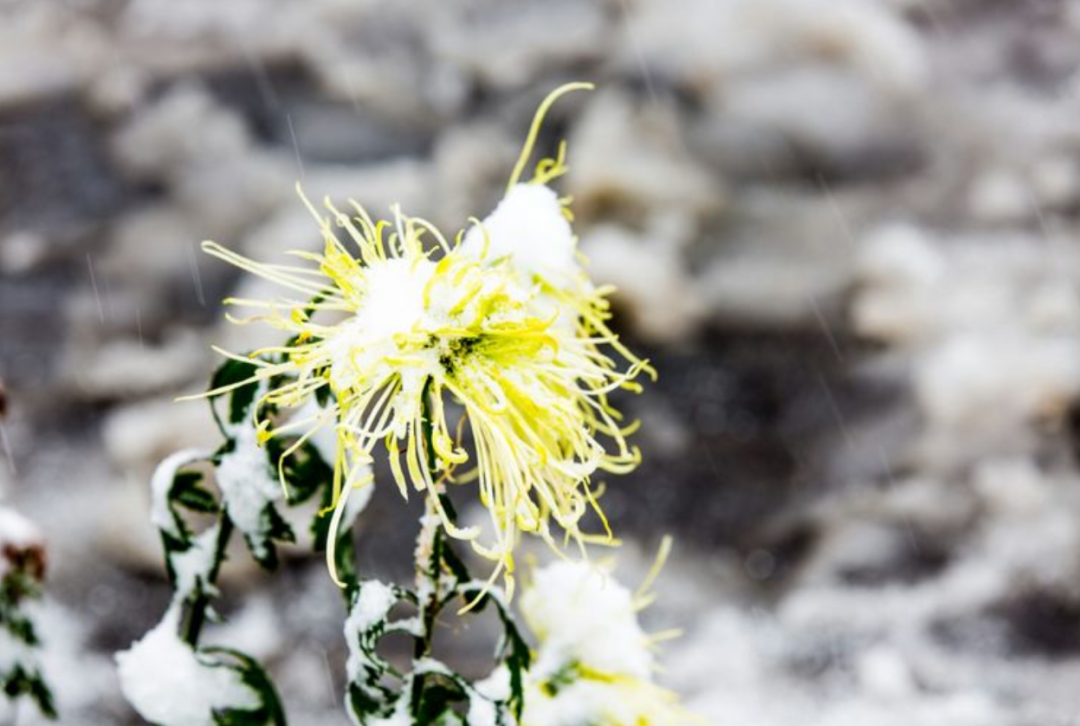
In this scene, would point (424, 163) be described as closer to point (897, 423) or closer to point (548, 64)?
point (548, 64)

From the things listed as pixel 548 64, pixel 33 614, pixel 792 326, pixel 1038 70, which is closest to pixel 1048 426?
pixel 792 326

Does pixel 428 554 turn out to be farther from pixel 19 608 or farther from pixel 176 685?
pixel 19 608

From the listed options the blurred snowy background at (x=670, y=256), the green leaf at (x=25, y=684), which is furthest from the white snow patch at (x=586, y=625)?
the blurred snowy background at (x=670, y=256)

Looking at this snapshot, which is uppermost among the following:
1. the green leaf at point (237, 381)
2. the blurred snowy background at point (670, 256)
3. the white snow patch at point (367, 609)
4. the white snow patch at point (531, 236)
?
the white snow patch at point (531, 236)

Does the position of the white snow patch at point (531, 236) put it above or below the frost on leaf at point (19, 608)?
above

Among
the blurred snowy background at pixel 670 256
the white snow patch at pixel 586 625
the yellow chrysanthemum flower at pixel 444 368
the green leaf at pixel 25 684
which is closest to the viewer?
the yellow chrysanthemum flower at pixel 444 368

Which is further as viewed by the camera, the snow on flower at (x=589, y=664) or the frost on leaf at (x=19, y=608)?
the frost on leaf at (x=19, y=608)

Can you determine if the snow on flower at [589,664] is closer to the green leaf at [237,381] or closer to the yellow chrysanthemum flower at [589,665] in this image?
the yellow chrysanthemum flower at [589,665]

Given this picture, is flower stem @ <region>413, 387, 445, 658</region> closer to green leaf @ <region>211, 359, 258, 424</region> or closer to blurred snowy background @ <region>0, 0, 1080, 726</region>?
green leaf @ <region>211, 359, 258, 424</region>

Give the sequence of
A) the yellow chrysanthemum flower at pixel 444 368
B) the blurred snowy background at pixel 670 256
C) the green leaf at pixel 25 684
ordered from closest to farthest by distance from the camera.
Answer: the yellow chrysanthemum flower at pixel 444 368 → the green leaf at pixel 25 684 → the blurred snowy background at pixel 670 256
